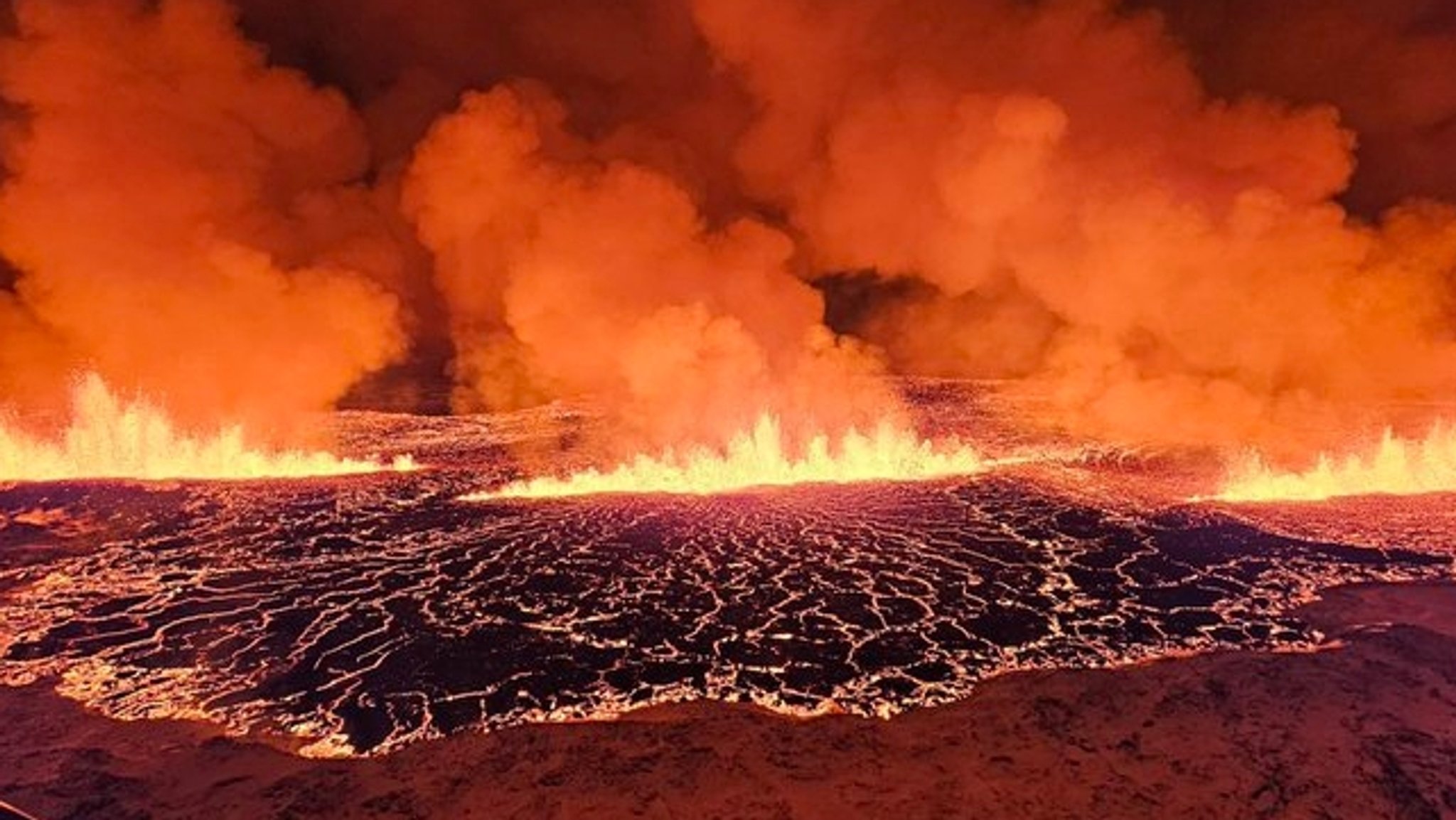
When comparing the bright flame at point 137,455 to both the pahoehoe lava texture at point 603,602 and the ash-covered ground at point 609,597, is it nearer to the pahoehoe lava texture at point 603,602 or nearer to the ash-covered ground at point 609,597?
the ash-covered ground at point 609,597

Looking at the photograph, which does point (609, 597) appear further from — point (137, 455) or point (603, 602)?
point (137, 455)

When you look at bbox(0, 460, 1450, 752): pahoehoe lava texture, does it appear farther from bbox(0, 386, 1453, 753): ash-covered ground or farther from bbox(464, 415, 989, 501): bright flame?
bbox(464, 415, 989, 501): bright flame

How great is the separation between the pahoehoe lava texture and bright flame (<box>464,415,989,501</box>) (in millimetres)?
2680

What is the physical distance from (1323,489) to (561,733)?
54.4ft

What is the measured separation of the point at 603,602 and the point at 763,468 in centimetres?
1133

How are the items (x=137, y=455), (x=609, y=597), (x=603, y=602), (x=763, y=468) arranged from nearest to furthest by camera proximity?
(x=603, y=602)
(x=609, y=597)
(x=763, y=468)
(x=137, y=455)

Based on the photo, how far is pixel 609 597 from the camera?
10273 mm

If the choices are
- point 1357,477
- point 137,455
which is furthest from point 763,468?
point 137,455

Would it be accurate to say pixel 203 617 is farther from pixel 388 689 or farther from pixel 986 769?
pixel 986 769

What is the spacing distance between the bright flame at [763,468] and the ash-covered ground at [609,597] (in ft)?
5.99

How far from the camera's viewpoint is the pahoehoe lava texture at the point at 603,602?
24.4ft

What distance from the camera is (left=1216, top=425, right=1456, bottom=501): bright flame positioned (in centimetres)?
1634

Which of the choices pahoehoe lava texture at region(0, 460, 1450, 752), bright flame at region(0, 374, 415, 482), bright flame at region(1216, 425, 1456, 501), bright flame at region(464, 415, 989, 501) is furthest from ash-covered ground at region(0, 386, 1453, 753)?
bright flame at region(0, 374, 415, 482)

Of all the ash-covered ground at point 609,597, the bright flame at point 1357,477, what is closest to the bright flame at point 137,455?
the ash-covered ground at point 609,597
